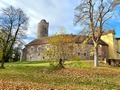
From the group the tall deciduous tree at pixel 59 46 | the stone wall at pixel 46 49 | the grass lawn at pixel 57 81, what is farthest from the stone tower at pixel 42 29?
the grass lawn at pixel 57 81

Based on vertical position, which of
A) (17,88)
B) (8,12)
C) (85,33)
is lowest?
(17,88)

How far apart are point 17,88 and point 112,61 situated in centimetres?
3641

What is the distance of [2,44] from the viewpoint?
32.0 meters

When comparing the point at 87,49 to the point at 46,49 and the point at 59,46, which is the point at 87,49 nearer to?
the point at 46,49

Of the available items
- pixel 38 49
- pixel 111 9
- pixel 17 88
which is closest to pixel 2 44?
pixel 111 9

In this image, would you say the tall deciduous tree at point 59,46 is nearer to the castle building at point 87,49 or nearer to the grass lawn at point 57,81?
the grass lawn at point 57,81

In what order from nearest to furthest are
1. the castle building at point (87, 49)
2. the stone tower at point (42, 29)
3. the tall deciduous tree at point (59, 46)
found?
the tall deciduous tree at point (59, 46) < the castle building at point (87, 49) < the stone tower at point (42, 29)

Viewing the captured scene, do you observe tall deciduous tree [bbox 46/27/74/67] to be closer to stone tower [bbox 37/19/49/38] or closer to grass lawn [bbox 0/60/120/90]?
grass lawn [bbox 0/60/120/90]

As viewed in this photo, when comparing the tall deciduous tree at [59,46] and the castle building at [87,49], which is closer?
the tall deciduous tree at [59,46]

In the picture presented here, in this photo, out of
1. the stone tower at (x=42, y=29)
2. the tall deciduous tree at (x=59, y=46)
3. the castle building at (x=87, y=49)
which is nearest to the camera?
the tall deciduous tree at (x=59, y=46)

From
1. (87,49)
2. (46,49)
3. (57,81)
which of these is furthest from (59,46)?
(87,49)

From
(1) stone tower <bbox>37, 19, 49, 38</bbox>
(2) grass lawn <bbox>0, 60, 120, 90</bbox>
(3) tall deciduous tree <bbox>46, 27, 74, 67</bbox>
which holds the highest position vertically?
(1) stone tower <bbox>37, 19, 49, 38</bbox>

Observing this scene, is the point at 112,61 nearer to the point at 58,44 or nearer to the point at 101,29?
the point at 101,29

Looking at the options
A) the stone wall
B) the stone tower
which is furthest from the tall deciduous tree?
the stone tower
